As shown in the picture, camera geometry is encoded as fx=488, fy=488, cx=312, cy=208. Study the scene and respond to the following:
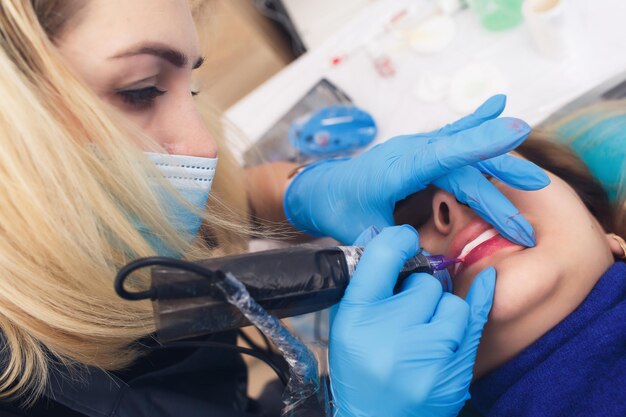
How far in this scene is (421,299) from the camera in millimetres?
747

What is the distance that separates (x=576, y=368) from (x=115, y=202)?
2.47 ft

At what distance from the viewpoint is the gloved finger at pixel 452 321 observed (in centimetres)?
73

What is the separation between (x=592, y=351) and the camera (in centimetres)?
77

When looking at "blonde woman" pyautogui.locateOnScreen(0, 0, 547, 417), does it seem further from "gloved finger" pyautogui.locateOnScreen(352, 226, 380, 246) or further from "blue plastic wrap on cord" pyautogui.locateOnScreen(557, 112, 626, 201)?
"blue plastic wrap on cord" pyautogui.locateOnScreen(557, 112, 626, 201)

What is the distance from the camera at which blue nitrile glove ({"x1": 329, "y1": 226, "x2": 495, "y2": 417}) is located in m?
0.72

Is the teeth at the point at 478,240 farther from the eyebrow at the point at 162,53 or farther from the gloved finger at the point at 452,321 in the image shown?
the eyebrow at the point at 162,53

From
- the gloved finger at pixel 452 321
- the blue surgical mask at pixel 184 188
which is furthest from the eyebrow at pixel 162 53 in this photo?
the gloved finger at pixel 452 321

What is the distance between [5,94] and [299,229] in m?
0.83

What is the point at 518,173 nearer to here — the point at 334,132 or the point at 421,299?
the point at 421,299

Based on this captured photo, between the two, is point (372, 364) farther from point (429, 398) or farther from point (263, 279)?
point (263, 279)

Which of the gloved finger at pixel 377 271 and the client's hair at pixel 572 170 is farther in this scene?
the client's hair at pixel 572 170

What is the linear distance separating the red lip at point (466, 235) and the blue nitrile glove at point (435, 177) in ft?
0.11

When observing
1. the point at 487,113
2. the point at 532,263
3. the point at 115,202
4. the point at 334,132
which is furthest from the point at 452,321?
the point at 334,132

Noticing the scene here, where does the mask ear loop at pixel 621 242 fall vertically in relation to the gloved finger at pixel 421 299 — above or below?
below
